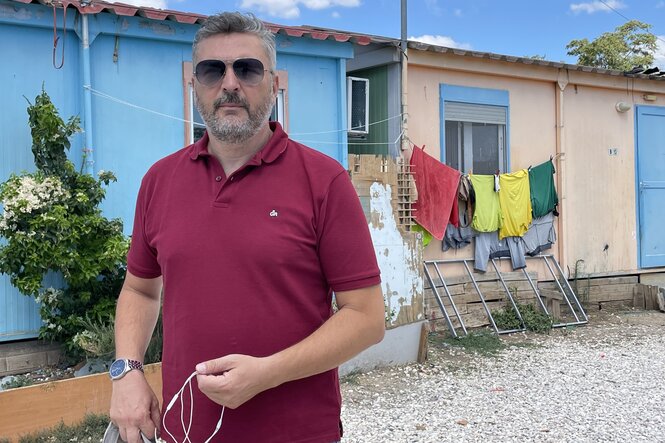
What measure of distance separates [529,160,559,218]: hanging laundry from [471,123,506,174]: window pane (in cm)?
60

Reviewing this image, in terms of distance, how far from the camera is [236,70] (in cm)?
193

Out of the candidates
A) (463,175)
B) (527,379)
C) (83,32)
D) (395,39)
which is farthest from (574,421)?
(83,32)

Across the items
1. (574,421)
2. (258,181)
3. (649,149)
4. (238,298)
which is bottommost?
(574,421)

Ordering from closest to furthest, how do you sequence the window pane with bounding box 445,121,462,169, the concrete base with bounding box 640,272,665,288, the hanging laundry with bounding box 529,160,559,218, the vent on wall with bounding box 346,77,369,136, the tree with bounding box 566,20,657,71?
the vent on wall with bounding box 346,77,369,136 < the window pane with bounding box 445,121,462,169 < the hanging laundry with bounding box 529,160,559,218 < the concrete base with bounding box 640,272,665,288 < the tree with bounding box 566,20,657,71

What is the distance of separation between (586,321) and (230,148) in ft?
30.1

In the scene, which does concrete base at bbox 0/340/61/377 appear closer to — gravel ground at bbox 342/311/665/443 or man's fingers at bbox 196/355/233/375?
gravel ground at bbox 342/311/665/443

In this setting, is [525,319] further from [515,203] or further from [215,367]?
[215,367]

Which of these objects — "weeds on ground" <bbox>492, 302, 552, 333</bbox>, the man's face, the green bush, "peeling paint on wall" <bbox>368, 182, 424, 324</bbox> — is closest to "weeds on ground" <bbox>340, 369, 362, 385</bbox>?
"peeling paint on wall" <bbox>368, 182, 424, 324</bbox>

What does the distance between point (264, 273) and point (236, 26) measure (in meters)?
0.74

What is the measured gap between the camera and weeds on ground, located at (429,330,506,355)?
8.30 meters

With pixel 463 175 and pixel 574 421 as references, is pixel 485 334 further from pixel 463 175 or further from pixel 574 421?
pixel 574 421

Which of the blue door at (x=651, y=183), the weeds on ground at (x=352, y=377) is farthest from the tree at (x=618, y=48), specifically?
the weeds on ground at (x=352, y=377)

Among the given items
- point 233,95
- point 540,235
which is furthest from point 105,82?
point 540,235

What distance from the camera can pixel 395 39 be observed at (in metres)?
8.62
